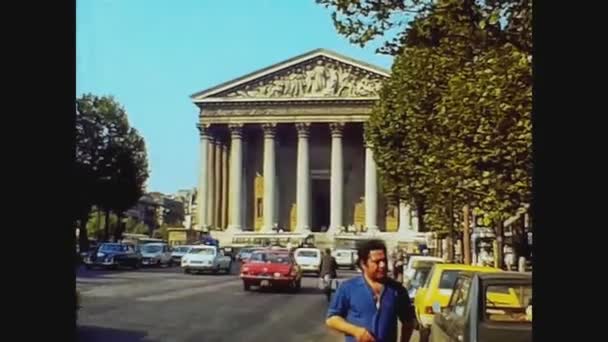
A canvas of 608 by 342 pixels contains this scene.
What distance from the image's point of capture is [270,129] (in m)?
102

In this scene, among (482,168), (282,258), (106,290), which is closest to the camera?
(482,168)

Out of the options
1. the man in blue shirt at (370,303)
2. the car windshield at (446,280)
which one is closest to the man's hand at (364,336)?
the man in blue shirt at (370,303)

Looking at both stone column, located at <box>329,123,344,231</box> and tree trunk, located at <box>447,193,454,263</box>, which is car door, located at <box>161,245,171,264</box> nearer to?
tree trunk, located at <box>447,193,454,263</box>

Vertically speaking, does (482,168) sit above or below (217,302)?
above

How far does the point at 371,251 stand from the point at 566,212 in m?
2.54

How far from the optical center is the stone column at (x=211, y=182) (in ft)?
338

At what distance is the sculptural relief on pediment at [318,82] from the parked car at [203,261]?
47.5m

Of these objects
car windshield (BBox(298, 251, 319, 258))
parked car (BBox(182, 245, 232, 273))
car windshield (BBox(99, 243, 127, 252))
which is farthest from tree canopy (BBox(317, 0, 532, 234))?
car windshield (BBox(99, 243, 127, 252))

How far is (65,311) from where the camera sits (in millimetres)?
3660

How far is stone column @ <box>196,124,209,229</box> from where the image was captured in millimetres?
103250

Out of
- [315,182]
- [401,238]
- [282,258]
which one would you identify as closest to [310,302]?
[282,258]

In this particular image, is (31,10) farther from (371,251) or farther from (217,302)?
(217,302)

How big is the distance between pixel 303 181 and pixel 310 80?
9.94 m

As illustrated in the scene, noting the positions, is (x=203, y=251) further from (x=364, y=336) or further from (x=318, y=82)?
(x=318, y=82)
